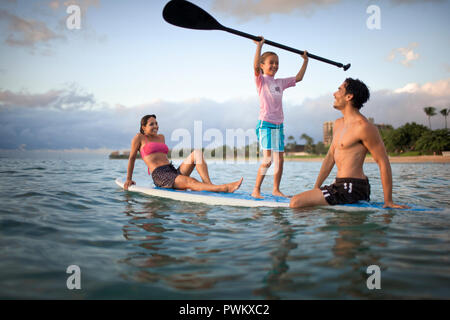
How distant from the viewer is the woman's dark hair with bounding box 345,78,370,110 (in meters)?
4.32

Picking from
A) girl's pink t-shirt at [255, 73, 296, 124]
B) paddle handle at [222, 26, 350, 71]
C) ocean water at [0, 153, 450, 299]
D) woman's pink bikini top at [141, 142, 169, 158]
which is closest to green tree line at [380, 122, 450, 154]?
paddle handle at [222, 26, 350, 71]

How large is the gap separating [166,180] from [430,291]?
199 inches

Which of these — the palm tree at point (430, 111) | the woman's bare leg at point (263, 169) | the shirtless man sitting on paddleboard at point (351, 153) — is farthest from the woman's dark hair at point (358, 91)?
the palm tree at point (430, 111)

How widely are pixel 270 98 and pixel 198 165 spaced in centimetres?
194

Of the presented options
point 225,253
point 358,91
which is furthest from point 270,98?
point 225,253

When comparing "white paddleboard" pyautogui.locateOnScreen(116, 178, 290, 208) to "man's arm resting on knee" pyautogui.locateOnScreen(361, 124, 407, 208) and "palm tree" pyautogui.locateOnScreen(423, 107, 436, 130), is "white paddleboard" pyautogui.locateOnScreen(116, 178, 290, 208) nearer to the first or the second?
"man's arm resting on knee" pyautogui.locateOnScreen(361, 124, 407, 208)

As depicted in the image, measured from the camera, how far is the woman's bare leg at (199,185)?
217 inches

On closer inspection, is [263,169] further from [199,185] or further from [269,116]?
[199,185]

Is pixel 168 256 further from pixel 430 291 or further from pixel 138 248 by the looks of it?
pixel 430 291

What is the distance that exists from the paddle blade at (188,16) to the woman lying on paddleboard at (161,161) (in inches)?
78.5

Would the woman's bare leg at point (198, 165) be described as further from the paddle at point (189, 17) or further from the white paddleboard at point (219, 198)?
the paddle at point (189, 17)

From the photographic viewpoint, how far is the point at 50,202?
5176 mm
